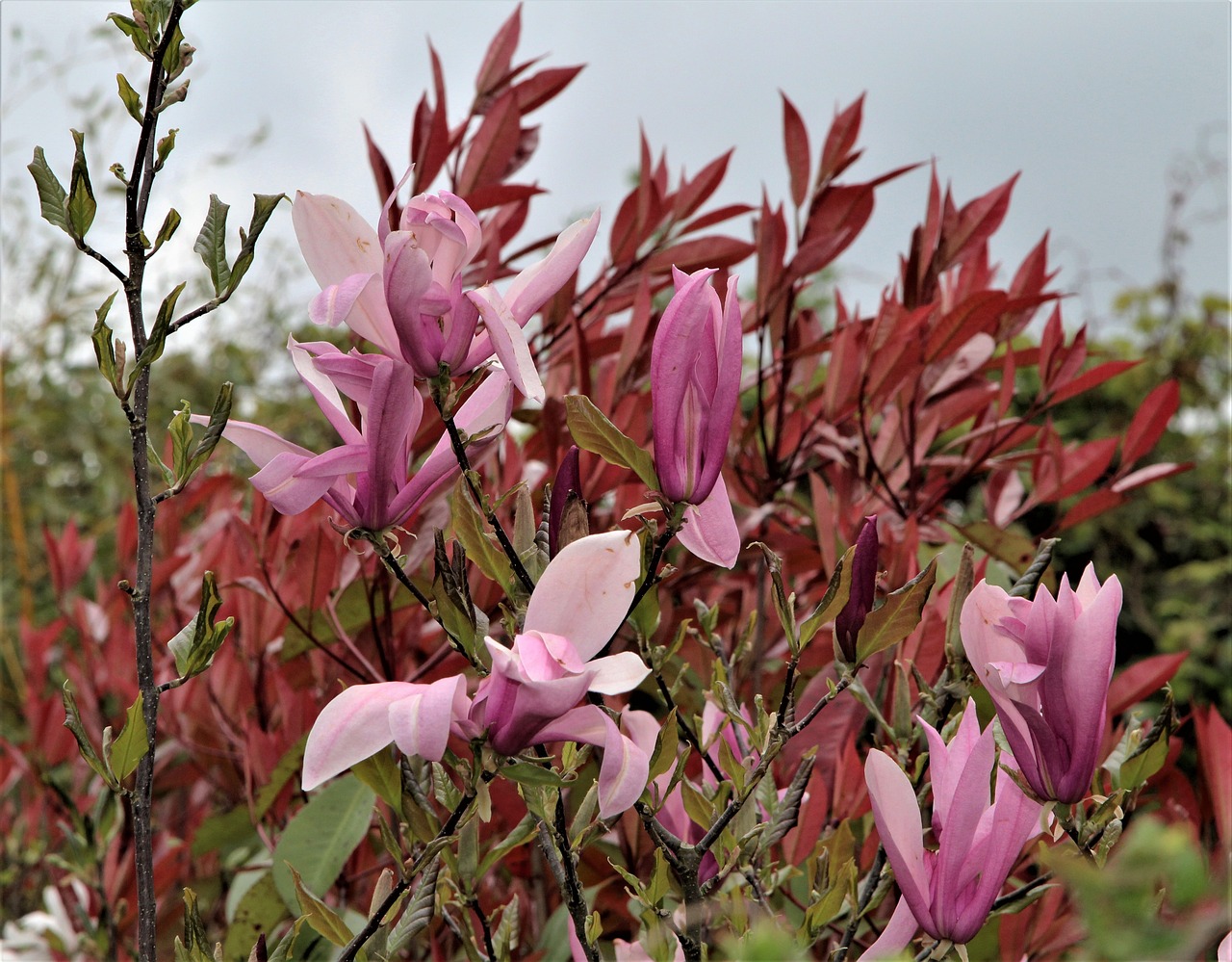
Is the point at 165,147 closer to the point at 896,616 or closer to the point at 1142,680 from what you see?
the point at 896,616

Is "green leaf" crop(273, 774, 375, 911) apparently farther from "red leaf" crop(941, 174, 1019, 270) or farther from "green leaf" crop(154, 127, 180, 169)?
"red leaf" crop(941, 174, 1019, 270)

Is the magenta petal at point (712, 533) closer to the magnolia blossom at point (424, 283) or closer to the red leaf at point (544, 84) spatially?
the magnolia blossom at point (424, 283)

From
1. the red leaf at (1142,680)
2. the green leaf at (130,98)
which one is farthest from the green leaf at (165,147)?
the red leaf at (1142,680)

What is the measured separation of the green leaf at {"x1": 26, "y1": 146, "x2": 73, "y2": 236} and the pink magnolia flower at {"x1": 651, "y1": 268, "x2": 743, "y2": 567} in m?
0.35

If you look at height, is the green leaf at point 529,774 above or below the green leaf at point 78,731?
below

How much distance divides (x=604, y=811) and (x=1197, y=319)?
4.95 meters

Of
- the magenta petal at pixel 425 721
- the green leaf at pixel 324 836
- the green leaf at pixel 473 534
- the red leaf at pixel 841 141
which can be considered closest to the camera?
the magenta petal at pixel 425 721

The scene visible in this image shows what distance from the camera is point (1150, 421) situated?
131cm

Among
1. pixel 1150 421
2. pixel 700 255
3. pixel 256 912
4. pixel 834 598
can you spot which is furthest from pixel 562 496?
pixel 1150 421

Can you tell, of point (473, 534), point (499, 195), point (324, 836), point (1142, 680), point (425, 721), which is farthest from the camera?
point (499, 195)

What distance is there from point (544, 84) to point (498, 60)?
72mm

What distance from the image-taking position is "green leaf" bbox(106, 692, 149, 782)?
1.95 ft

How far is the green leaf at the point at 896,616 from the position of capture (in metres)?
0.58

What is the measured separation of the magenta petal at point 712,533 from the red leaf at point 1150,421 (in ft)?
2.88
